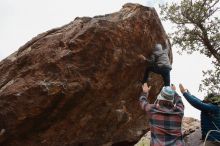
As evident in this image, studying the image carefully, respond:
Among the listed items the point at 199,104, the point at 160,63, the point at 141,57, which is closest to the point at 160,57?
the point at 160,63

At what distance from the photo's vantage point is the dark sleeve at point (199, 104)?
13.0 m

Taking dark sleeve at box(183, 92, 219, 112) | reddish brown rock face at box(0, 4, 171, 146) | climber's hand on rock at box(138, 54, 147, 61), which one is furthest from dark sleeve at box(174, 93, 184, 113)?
climber's hand on rock at box(138, 54, 147, 61)

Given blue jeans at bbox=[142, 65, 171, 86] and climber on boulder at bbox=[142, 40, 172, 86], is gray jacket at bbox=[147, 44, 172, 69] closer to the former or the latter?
climber on boulder at bbox=[142, 40, 172, 86]

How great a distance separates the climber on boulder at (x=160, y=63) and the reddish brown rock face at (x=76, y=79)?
0.91 ft

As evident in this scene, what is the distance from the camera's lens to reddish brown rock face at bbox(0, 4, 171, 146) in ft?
46.1

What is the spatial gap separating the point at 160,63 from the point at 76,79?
347 cm

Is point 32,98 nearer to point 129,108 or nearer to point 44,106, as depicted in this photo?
point 44,106

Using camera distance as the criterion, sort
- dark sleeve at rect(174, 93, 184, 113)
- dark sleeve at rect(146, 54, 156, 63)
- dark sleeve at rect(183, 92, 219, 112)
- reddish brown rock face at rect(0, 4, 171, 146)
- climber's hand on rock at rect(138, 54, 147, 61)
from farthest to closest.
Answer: dark sleeve at rect(146, 54, 156, 63) < climber's hand on rock at rect(138, 54, 147, 61) < reddish brown rock face at rect(0, 4, 171, 146) < dark sleeve at rect(183, 92, 219, 112) < dark sleeve at rect(174, 93, 184, 113)

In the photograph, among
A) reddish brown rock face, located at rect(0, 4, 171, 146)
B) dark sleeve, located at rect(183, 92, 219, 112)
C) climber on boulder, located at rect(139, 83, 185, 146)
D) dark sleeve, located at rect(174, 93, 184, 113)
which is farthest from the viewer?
reddish brown rock face, located at rect(0, 4, 171, 146)

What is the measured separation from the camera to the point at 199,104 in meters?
13.1

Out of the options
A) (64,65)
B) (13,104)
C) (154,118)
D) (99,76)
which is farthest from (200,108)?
Answer: (13,104)

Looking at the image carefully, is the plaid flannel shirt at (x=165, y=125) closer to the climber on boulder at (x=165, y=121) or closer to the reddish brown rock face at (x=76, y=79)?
the climber on boulder at (x=165, y=121)

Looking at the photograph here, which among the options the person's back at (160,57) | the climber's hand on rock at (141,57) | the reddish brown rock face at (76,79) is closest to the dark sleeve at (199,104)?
the person's back at (160,57)

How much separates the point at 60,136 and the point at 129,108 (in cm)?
327
